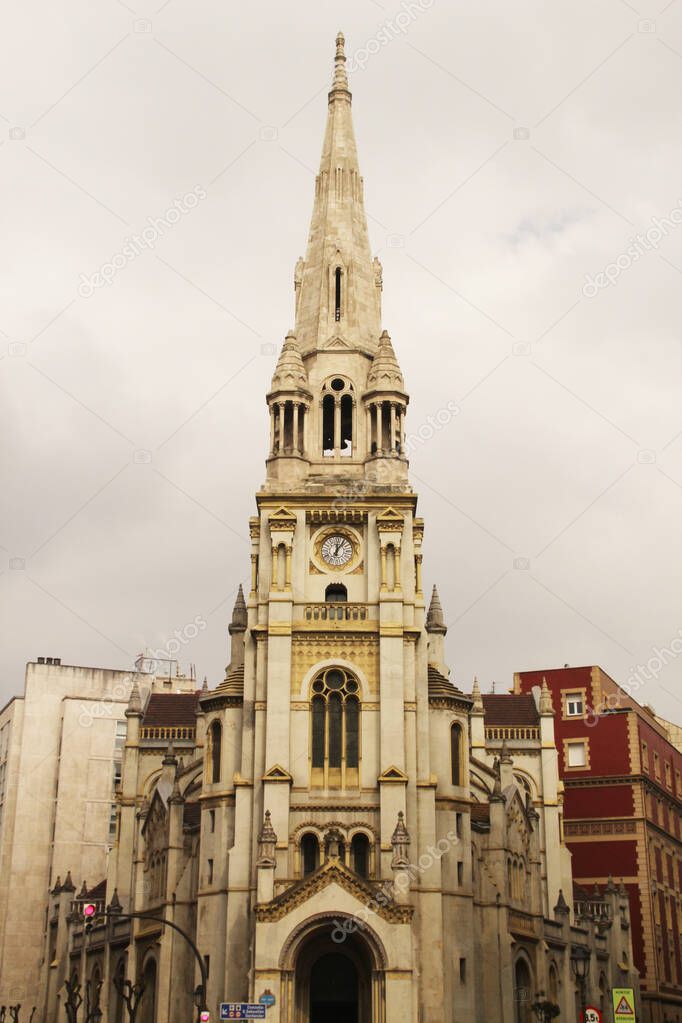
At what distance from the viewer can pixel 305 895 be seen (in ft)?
174

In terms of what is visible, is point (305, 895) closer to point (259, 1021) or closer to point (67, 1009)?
point (259, 1021)

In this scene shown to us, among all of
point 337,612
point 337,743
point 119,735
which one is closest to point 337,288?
point 337,612

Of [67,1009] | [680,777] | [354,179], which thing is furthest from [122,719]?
[354,179]

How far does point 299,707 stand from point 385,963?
1150cm

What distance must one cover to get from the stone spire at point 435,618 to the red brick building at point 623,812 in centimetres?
1648

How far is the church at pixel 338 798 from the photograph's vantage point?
54438mm

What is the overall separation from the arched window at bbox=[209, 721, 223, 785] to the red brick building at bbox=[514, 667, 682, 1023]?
32855 mm

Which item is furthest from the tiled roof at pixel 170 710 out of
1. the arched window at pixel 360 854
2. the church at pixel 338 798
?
the arched window at pixel 360 854

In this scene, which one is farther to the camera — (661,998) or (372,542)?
(661,998)

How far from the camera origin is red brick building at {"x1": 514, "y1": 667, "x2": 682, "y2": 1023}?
81.4 metres

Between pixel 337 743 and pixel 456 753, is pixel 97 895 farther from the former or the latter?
pixel 456 753

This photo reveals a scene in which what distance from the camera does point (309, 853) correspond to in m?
56.5

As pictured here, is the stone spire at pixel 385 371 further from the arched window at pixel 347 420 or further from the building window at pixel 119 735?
the building window at pixel 119 735

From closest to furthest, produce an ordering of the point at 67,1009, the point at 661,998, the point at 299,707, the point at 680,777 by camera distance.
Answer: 1. the point at 299,707
2. the point at 67,1009
3. the point at 661,998
4. the point at 680,777
